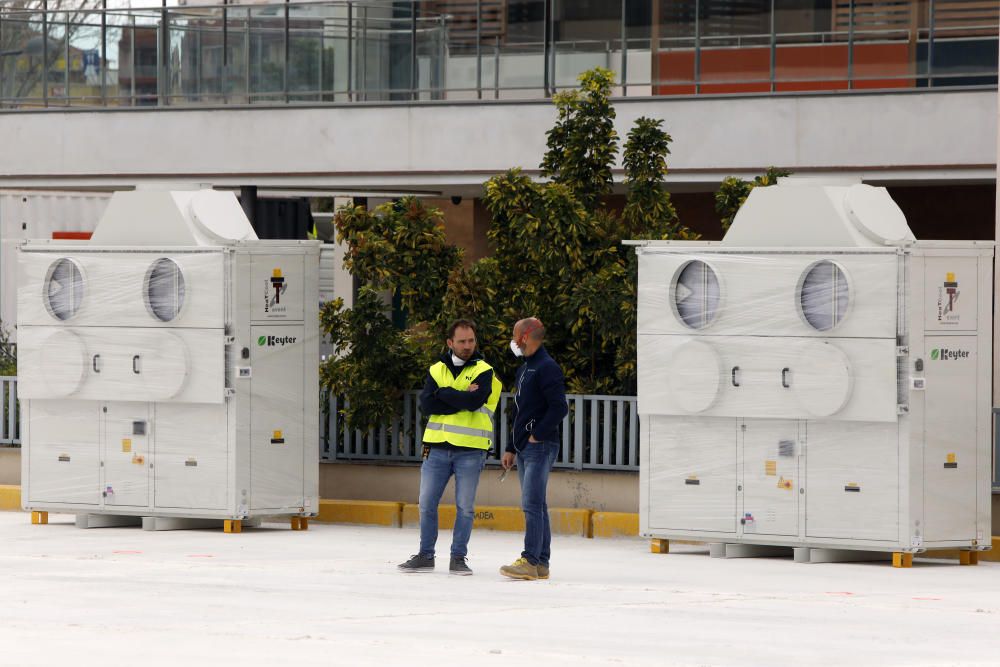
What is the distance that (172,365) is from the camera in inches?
574

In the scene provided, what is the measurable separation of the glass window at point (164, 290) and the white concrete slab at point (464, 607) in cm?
182

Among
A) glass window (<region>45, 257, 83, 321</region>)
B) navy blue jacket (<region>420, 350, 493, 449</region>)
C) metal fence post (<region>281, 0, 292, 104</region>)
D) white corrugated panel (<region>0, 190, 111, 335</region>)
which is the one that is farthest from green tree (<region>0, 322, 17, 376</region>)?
navy blue jacket (<region>420, 350, 493, 449</region>)

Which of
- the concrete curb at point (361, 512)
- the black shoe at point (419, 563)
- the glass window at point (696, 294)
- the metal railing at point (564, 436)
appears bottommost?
the concrete curb at point (361, 512)

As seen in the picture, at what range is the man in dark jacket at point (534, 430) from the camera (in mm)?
11562

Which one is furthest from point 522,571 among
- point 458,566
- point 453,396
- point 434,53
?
point 434,53

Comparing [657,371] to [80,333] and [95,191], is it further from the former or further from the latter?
[95,191]

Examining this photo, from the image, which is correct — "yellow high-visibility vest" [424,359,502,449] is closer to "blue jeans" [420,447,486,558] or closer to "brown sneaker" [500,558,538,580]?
"blue jeans" [420,447,486,558]

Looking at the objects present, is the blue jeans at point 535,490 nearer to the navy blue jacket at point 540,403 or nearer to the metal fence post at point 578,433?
the navy blue jacket at point 540,403

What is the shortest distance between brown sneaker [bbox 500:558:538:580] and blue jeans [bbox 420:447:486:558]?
37 centimetres

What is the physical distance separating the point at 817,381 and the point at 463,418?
2765 millimetres

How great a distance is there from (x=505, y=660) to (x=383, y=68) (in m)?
15.6

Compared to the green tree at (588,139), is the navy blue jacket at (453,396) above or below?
below

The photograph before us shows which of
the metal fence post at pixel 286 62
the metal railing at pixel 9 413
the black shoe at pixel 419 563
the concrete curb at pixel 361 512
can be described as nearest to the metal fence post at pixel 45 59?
the metal fence post at pixel 286 62

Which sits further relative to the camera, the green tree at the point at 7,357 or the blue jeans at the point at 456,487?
the green tree at the point at 7,357
